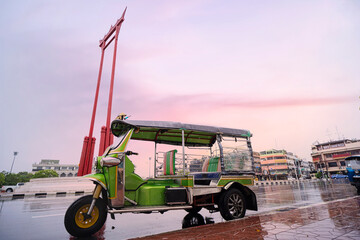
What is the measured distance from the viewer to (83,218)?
411 cm

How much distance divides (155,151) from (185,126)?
184cm

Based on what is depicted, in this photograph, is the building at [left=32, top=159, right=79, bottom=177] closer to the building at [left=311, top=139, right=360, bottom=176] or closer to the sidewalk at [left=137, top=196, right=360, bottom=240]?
the building at [left=311, top=139, right=360, bottom=176]

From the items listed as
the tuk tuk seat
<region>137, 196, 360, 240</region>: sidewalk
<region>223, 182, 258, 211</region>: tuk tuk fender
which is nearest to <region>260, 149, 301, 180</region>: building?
<region>223, 182, 258, 211</region>: tuk tuk fender

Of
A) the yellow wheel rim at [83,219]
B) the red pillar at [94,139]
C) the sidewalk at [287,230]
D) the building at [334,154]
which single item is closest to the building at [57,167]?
the red pillar at [94,139]

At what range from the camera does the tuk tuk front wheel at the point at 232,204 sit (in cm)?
549

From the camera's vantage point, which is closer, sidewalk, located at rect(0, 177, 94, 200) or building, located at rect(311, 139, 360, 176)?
sidewalk, located at rect(0, 177, 94, 200)

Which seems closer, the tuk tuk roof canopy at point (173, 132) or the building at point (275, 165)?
the tuk tuk roof canopy at point (173, 132)

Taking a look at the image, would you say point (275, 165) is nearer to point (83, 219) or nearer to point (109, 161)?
point (109, 161)

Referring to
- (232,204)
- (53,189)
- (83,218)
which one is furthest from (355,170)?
(53,189)

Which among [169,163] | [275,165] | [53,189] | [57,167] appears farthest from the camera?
[57,167]

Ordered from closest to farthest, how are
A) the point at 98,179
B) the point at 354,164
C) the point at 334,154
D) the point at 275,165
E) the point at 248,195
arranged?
the point at 98,179, the point at 248,195, the point at 354,164, the point at 334,154, the point at 275,165

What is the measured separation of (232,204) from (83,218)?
380 cm

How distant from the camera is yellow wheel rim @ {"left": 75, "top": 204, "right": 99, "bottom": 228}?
404cm

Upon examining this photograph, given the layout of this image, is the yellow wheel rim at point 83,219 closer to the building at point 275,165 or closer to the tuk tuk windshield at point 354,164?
the tuk tuk windshield at point 354,164
